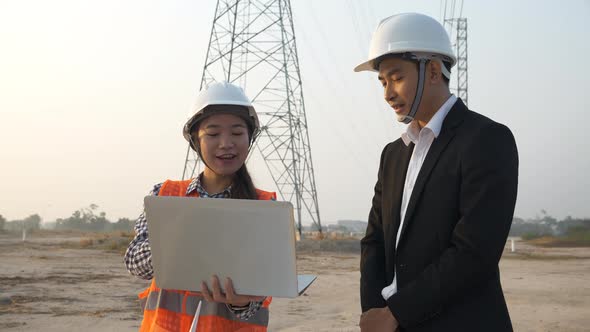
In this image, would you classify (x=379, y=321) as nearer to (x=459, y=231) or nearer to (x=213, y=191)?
(x=459, y=231)

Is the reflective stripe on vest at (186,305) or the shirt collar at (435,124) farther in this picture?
the shirt collar at (435,124)

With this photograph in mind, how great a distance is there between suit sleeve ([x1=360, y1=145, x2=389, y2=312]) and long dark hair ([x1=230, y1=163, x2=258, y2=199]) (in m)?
0.64

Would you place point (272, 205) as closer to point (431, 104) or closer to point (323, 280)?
point (431, 104)

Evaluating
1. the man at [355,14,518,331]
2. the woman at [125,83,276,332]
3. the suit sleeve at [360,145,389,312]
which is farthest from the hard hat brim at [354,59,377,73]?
the woman at [125,83,276,332]

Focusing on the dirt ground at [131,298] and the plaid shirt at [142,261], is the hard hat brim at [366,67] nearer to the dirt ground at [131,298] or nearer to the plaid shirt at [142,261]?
the plaid shirt at [142,261]

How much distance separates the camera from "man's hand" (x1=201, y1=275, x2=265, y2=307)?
236 cm

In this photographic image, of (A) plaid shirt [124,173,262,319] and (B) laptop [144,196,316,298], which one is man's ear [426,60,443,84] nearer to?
(B) laptop [144,196,316,298]

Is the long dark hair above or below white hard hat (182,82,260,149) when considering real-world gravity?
below

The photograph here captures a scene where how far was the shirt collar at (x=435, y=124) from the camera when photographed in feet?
9.09

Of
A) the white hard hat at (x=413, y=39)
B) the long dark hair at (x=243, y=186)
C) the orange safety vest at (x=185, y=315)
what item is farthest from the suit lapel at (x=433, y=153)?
the orange safety vest at (x=185, y=315)

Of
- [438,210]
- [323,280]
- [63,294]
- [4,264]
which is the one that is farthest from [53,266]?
[438,210]

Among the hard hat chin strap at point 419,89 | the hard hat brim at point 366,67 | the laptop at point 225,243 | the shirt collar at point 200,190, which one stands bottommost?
the laptop at point 225,243

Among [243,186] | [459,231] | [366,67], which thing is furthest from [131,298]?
[459,231]

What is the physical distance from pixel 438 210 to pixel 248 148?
2.98 ft
